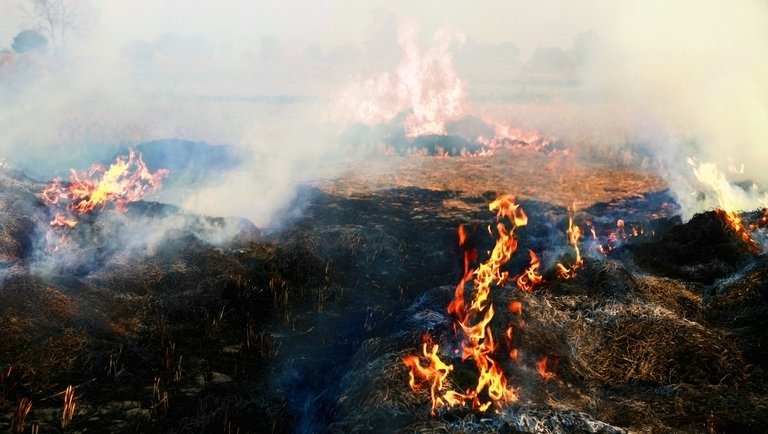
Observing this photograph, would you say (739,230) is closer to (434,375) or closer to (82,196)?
(434,375)

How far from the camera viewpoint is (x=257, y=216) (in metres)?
18.2

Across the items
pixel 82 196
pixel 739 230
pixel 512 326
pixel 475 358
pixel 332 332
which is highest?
pixel 82 196

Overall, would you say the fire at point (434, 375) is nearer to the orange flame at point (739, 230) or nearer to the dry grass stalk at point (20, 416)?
the dry grass stalk at point (20, 416)

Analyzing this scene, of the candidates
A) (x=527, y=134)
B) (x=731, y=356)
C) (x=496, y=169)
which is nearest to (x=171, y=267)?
(x=731, y=356)

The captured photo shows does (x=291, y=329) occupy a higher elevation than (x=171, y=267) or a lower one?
lower

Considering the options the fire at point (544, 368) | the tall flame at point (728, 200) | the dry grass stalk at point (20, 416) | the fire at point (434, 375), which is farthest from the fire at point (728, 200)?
the dry grass stalk at point (20, 416)

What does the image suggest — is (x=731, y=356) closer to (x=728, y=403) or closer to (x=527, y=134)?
(x=728, y=403)

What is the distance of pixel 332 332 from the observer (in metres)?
11.1

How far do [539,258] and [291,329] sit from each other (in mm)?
7407

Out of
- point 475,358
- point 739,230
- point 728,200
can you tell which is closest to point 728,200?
point 728,200

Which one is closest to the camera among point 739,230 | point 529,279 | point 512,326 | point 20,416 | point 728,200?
point 20,416

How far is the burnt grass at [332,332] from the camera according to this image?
758cm

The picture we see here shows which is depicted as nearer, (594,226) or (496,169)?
(594,226)

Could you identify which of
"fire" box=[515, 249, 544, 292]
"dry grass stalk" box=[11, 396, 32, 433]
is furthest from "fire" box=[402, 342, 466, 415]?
"dry grass stalk" box=[11, 396, 32, 433]
